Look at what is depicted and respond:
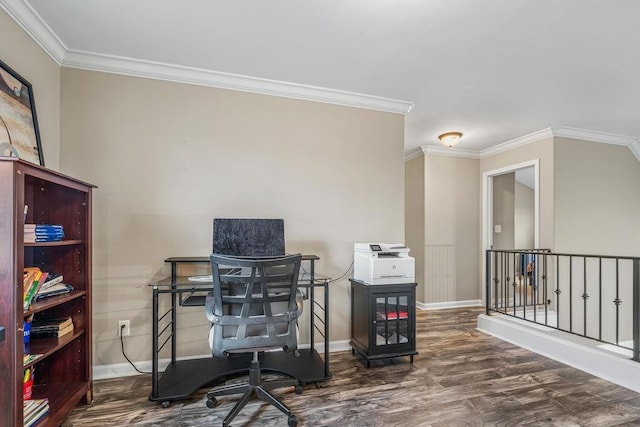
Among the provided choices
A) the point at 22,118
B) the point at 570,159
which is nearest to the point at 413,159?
the point at 570,159

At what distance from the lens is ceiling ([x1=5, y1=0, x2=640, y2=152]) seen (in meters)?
1.82

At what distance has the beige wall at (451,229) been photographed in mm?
4613

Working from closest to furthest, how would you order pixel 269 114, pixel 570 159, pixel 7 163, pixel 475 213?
A: pixel 7 163 → pixel 269 114 → pixel 570 159 → pixel 475 213

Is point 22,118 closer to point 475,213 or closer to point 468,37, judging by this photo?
point 468,37

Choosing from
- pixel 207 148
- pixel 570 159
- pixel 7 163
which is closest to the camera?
pixel 7 163

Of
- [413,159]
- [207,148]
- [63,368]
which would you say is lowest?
[63,368]

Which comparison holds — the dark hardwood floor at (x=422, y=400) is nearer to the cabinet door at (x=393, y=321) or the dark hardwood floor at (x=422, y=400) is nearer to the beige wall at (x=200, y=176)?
the cabinet door at (x=393, y=321)

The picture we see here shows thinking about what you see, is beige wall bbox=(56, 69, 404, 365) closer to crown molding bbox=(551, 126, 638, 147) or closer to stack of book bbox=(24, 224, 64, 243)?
stack of book bbox=(24, 224, 64, 243)

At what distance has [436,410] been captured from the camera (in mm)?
1987

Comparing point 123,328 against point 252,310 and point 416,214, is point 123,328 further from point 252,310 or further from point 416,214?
point 416,214

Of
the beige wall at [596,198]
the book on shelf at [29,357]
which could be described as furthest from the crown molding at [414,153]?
the book on shelf at [29,357]

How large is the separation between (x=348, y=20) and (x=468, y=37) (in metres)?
0.82

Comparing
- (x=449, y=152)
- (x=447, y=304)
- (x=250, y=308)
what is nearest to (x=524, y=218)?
(x=449, y=152)

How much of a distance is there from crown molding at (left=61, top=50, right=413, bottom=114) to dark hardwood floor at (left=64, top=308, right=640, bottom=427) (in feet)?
7.69
